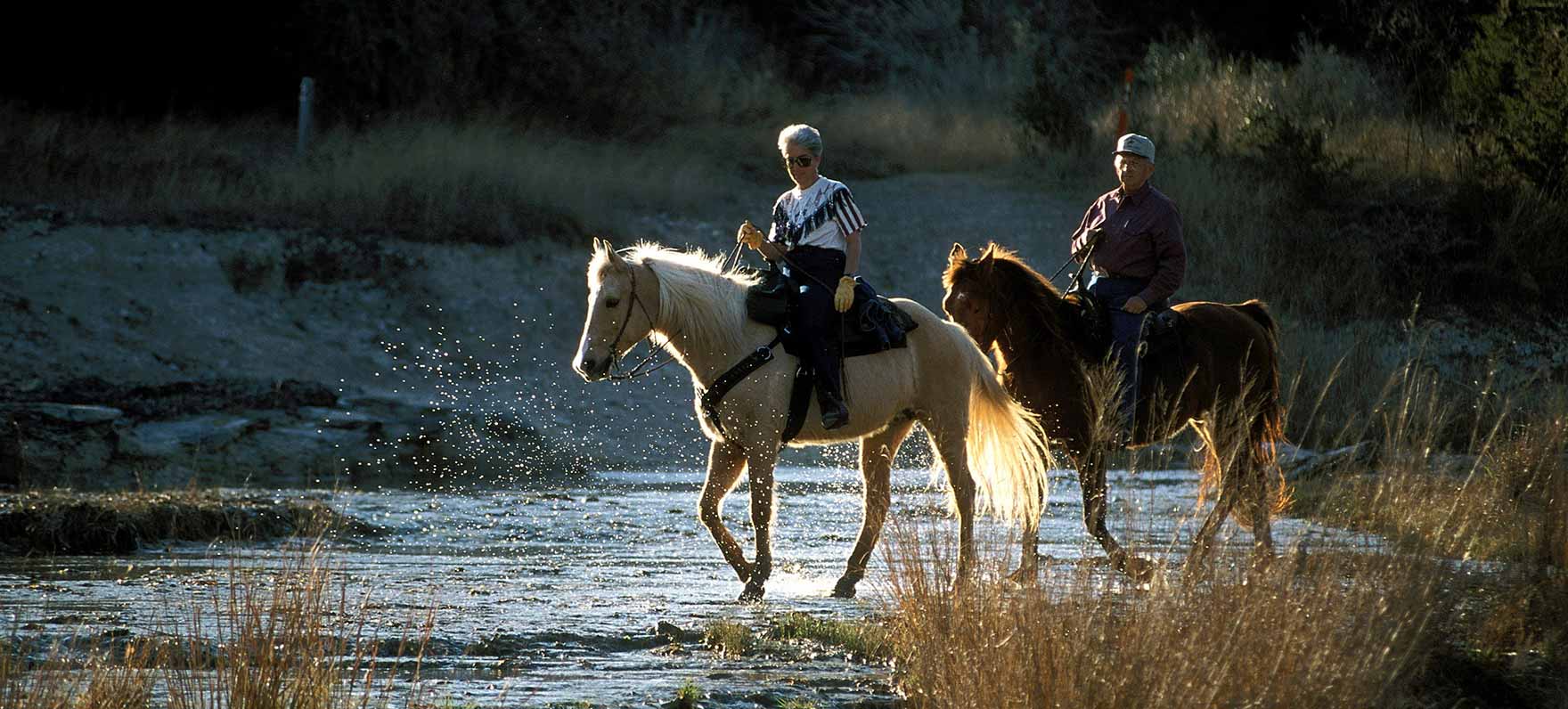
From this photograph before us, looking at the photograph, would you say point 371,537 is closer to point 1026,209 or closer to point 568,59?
point 1026,209

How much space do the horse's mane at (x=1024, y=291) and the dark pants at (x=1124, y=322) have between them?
0.85 feet

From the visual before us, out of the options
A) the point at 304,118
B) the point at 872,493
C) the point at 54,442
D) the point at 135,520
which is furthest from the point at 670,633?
the point at 304,118

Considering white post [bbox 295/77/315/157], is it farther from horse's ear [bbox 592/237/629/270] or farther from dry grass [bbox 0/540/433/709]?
dry grass [bbox 0/540/433/709]

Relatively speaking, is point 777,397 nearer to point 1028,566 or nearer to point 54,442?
point 1028,566

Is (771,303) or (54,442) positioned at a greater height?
(771,303)

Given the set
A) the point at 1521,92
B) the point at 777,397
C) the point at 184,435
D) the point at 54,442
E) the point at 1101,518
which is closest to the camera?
Answer: the point at 1101,518

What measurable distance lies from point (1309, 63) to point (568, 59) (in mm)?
11730

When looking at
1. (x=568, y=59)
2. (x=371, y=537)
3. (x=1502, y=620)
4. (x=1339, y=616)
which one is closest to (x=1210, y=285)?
(x=568, y=59)

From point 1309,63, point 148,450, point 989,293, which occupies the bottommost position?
point 148,450

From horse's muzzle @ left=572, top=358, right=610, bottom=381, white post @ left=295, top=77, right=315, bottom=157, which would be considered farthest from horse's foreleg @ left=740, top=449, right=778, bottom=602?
white post @ left=295, top=77, right=315, bottom=157

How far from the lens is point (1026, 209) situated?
2836 centimetres

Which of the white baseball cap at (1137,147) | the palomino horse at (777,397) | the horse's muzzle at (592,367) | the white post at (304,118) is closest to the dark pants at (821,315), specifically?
the palomino horse at (777,397)

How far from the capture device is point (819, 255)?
36.1 feet

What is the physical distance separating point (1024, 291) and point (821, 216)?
1.46 m
